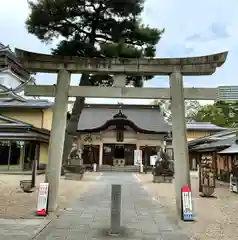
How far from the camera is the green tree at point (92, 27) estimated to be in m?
17.1

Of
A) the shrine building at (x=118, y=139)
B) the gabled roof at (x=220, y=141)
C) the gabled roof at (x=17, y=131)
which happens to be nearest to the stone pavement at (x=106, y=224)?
the gabled roof at (x=220, y=141)

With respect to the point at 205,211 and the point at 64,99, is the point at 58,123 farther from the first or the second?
the point at 205,211

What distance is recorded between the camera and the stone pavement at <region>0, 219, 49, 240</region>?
598cm

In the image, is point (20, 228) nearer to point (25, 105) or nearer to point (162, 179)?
point (162, 179)

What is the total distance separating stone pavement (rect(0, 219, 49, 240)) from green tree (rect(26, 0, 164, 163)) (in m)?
11.2

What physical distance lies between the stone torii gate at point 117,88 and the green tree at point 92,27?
7.72 m

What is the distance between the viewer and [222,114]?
51938 millimetres

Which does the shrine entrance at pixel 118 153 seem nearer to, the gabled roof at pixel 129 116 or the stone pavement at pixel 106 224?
the gabled roof at pixel 129 116

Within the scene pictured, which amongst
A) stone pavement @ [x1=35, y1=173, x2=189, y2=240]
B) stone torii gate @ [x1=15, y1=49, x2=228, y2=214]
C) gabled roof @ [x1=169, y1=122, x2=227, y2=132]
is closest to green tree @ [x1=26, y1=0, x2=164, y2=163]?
stone torii gate @ [x1=15, y1=49, x2=228, y2=214]

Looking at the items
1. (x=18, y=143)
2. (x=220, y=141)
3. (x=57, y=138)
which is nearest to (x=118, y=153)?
(x=18, y=143)

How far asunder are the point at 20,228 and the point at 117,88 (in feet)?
15.0

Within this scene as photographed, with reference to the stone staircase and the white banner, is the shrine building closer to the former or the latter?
the stone staircase

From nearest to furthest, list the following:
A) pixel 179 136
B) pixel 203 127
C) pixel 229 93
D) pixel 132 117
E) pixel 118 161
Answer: pixel 229 93 < pixel 179 136 < pixel 118 161 < pixel 132 117 < pixel 203 127

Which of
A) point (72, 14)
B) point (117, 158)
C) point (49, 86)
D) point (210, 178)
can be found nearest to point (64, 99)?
point (49, 86)
